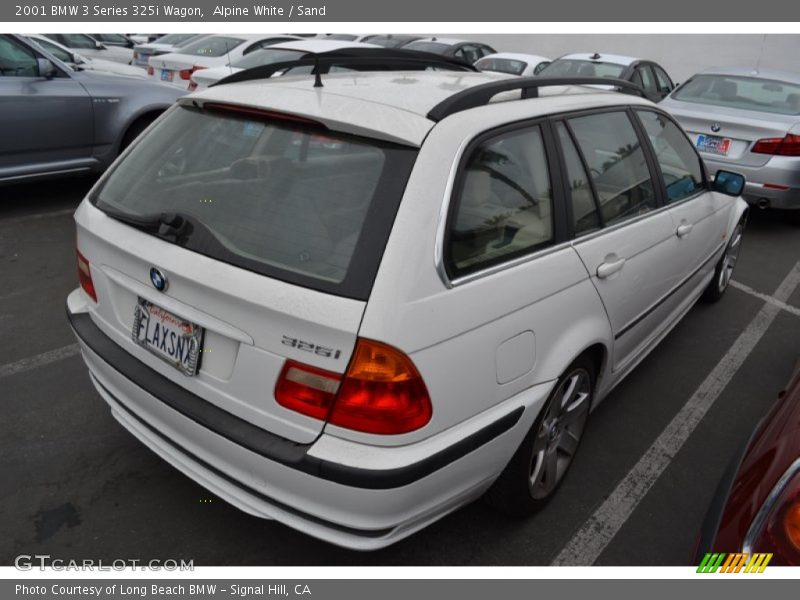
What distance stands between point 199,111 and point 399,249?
A: 1160 millimetres

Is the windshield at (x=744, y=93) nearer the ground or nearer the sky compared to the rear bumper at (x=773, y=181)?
nearer the sky

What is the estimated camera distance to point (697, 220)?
12.5 feet

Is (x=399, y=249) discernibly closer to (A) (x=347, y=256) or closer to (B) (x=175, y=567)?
(A) (x=347, y=256)

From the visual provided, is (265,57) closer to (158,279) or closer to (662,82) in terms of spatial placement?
(662,82)

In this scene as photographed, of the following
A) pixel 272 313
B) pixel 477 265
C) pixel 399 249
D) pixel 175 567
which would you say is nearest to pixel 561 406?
pixel 477 265

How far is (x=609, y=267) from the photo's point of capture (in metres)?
2.75

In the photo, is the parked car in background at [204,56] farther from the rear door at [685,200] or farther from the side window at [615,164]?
the side window at [615,164]

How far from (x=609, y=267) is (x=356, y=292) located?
1310 mm

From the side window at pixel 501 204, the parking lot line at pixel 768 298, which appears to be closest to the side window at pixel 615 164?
the side window at pixel 501 204

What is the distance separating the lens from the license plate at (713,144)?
6.55 m

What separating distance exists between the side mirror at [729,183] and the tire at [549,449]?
187cm

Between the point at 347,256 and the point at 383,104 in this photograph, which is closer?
the point at 347,256

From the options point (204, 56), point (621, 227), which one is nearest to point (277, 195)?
point (621, 227)

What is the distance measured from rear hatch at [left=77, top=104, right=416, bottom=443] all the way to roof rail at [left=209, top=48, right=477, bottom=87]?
0.44 m
